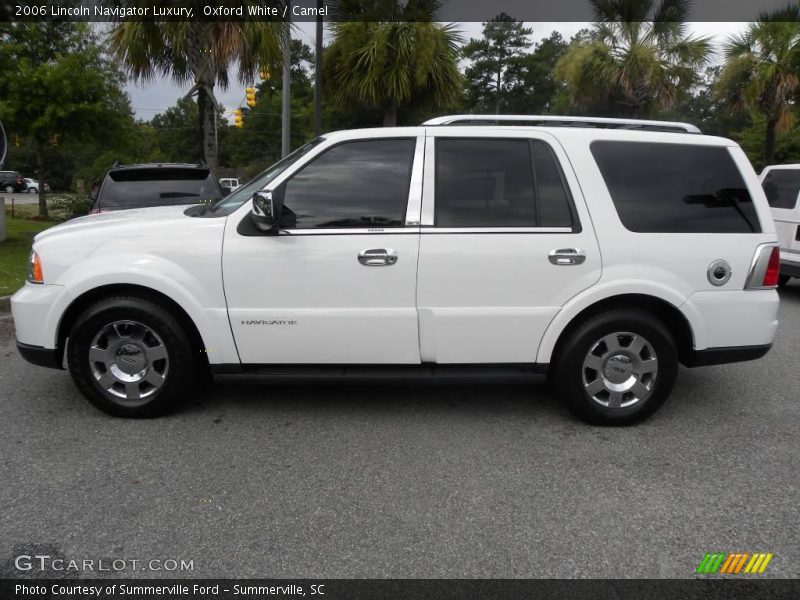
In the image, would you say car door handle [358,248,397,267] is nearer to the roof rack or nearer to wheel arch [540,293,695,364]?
the roof rack

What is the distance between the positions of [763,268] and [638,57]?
55.5 ft

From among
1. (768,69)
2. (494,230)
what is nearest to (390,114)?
(768,69)

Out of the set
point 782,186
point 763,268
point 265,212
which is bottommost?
point 763,268

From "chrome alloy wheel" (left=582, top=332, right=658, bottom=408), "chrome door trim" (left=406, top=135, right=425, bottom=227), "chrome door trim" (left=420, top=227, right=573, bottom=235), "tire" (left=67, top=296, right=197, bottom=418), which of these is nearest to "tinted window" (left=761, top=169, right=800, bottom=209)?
"chrome alloy wheel" (left=582, top=332, right=658, bottom=408)

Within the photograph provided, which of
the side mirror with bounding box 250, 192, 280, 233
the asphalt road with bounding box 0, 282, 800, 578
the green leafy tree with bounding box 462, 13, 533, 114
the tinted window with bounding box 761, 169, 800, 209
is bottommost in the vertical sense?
the asphalt road with bounding box 0, 282, 800, 578

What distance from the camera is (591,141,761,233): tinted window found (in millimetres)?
4129

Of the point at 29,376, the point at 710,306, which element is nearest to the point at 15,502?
the point at 29,376

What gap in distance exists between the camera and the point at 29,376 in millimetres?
5117

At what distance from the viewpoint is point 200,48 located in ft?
37.5

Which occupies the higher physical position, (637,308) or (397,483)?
(637,308)

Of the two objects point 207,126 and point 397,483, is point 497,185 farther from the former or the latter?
point 207,126

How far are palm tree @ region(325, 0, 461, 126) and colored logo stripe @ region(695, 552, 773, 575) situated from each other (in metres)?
15.4

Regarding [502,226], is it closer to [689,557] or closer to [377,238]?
[377,238]

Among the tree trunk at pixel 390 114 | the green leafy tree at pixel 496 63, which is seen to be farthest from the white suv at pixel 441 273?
the green leafy tree at pixel 496 63
